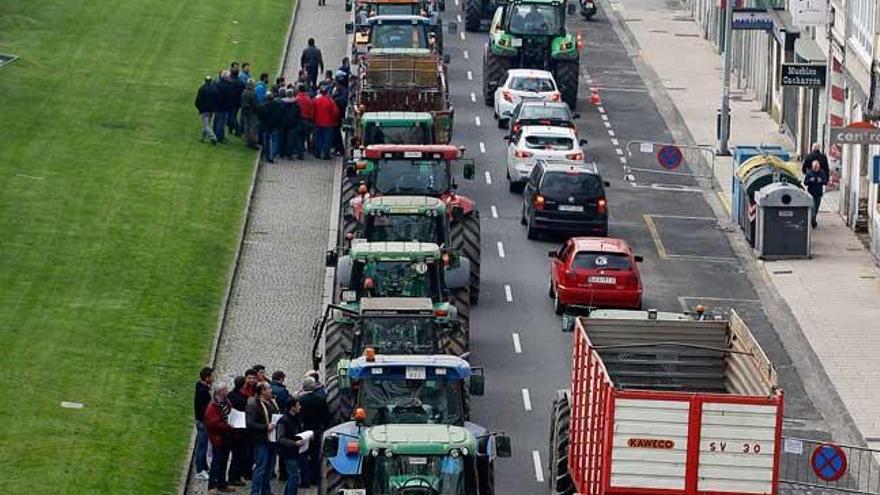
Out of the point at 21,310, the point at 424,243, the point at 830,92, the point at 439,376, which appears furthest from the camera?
the point at 830,92

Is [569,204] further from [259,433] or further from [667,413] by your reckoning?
[667,413]

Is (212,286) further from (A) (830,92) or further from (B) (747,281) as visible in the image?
(A) (830,92)

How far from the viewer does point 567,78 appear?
228 ft

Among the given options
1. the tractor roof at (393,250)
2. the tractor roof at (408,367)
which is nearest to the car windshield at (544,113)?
the tractor roof at (393,250)

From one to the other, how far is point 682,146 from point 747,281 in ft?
44.6

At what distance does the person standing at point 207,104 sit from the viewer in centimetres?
6162

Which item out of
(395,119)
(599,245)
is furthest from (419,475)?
(395,119)

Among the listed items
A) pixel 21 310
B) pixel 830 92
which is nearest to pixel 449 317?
pixel 21 310

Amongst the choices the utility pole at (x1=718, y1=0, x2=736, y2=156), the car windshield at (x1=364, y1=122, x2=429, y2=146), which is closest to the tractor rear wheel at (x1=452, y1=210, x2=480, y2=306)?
the car windshield at (x1=364, y1=122, x2=429, y2=146)

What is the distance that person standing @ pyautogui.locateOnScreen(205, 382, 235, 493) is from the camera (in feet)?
118

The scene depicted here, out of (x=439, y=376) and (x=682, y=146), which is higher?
(x=439, y=376)

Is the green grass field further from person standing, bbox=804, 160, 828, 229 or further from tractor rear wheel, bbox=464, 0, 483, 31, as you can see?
person standing, bbox=804, 160, 828, 229

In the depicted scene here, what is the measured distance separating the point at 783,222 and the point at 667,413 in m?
23.2

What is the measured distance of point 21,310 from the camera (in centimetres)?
4556
